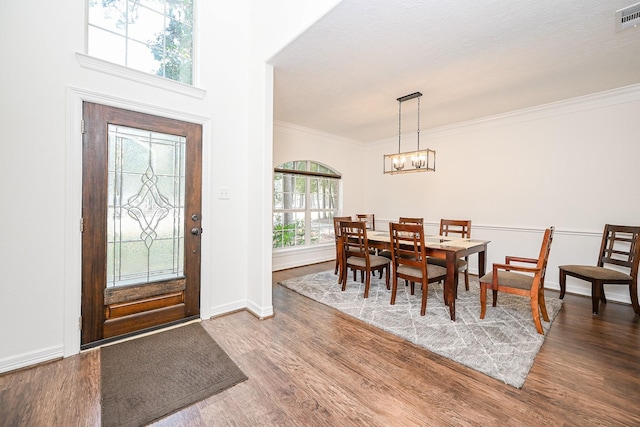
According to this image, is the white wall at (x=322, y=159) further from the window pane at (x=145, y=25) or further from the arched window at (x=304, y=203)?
the window pane at (x=145, y=25)

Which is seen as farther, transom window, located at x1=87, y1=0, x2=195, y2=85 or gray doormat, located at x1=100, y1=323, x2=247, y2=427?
transom window, located at x1=87, y1=0, x2=195, y2=85

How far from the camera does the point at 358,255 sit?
3545 millimetres

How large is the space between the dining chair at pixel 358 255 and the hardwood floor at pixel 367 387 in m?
1.00

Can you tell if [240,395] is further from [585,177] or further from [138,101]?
[585,177]

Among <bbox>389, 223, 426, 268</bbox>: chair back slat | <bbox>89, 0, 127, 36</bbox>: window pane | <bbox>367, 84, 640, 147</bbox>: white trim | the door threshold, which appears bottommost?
Result: the door threshold

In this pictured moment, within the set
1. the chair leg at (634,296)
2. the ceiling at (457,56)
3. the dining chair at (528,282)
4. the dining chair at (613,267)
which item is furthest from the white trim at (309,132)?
the chair leg at (634,296)

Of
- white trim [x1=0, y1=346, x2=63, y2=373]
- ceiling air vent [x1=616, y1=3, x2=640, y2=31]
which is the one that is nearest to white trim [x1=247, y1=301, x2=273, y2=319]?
white trim [x1=0, y1=346, x2=63, y2=373]

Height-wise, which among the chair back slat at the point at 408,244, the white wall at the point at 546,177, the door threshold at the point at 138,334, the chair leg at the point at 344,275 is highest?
the white wall at the point at 546,177

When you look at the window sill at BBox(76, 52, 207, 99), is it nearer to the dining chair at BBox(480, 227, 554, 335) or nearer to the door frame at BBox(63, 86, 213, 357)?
the door frame at BBox(63, 86, 213, 357)

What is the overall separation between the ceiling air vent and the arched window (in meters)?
4.16

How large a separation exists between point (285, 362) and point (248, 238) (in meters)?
1.43

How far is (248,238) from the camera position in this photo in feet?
9.86

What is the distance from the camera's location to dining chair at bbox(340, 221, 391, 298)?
330cm

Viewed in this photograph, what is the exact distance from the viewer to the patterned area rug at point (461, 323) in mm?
2018
